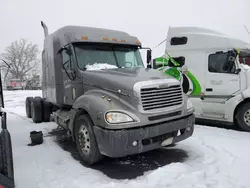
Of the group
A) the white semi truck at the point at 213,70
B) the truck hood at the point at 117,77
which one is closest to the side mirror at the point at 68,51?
the truck hood at the point at 117,77

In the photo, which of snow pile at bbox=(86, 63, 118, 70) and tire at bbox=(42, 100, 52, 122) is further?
tire at bbox=(42, 100, 52, 122)

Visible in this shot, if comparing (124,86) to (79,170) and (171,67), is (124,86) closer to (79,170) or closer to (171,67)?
(79,170)

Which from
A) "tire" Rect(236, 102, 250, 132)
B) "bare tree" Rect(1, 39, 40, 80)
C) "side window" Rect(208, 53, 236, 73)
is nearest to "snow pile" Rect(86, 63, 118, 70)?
"side window" Rect(208, 53, 236, 73)

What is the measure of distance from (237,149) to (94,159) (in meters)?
3.21

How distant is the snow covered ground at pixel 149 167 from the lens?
12.5 feet

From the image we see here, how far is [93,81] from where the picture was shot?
16.1 feet

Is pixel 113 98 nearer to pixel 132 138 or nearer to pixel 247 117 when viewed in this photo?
pixel 132 138

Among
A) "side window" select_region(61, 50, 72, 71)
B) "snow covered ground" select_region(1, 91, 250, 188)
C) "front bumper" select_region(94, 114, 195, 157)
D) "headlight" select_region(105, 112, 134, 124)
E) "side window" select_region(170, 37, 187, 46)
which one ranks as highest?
"side window" select_region(170, 37, 187, 46)

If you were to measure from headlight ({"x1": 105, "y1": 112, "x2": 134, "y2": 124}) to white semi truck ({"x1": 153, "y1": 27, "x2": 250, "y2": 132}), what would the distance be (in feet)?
11.4

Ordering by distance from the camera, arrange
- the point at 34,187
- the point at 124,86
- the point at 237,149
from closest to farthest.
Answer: the point at 34,187
the point at 124,86
the point at 237,149

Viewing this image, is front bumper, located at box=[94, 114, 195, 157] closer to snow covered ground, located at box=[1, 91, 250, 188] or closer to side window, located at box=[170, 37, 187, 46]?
snow covered ground, located at box=[1, 91, 250, 188]

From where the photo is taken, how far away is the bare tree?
221 feet

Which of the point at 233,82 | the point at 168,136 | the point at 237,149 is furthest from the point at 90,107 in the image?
the point at 233,82

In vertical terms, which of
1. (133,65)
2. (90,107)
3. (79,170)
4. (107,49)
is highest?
(107,49)
